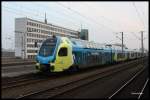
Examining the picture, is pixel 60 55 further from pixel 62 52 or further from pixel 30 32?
pixel 30 32

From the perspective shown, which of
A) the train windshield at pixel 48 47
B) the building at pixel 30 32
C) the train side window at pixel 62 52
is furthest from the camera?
the building at pixel 30 32

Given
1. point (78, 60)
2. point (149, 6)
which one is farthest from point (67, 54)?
point (149, 6)

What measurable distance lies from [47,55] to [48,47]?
0.81 m

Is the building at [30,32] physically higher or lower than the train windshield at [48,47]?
higher

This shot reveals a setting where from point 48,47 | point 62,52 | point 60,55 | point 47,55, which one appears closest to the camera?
point 47,55

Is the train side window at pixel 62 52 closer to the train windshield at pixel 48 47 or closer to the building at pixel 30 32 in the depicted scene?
the train windshield at pixel 48 47

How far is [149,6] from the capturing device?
92.9 ft

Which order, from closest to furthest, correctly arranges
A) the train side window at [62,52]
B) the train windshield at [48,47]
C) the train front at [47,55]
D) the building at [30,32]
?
the train front at [47,55] → the train windshield at [48,47] → the train side window at [62,52] → the building at [30,32]

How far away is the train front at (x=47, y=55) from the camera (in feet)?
84.8

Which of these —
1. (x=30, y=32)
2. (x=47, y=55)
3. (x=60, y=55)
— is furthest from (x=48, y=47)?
(x=30, y=32)

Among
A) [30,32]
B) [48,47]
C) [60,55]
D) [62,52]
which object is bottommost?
[60,55]

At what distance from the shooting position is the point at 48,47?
26.7m

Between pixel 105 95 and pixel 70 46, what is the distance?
12427 mm

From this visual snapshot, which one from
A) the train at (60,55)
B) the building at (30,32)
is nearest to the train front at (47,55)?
the train at (60,55)
